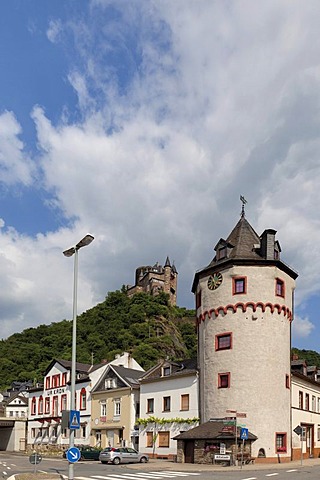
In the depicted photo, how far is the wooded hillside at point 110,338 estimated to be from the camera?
11767 centimetres

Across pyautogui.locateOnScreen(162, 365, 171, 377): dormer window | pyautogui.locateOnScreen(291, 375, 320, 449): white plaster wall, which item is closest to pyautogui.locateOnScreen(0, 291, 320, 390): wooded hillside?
pyautogui.locateOnScreen(162, 365, 171, 377): dormer window

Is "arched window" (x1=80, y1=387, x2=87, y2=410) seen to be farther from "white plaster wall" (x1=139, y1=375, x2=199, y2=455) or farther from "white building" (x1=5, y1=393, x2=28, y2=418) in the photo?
"white building" (x1=5, y1=393, x2=28, y2=418)

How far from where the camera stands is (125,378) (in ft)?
186

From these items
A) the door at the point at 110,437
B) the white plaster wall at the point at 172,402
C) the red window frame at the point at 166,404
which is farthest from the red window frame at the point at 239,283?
the door at the point at 110,437

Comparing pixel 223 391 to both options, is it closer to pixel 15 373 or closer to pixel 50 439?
pixel 50 439

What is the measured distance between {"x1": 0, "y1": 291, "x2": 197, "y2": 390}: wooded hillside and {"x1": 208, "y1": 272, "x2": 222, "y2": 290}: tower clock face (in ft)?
212

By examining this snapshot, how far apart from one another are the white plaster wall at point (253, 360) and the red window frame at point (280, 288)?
1.08 feet

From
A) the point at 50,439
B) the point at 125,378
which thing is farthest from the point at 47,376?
the point at 125,378

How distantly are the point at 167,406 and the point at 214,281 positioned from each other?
1239 centimetres

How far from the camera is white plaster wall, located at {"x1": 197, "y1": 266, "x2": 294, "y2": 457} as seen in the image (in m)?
42.0

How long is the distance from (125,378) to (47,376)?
17874mm

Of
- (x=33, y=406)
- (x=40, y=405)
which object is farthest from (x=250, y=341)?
(x=33, y=406)

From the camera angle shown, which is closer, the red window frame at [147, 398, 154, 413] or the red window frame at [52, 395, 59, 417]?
the red window frame at [147, 398, 154, 413]

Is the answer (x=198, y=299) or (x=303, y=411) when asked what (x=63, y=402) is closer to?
(x=198, y=299)
